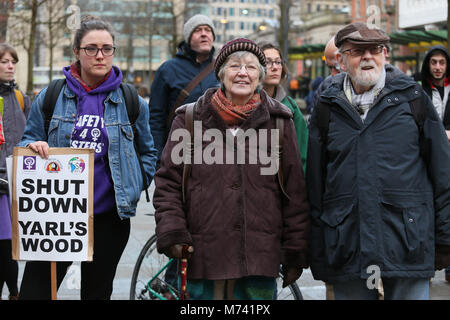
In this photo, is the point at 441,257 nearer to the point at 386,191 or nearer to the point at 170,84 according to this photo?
the point at 386,191

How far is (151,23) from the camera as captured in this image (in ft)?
161

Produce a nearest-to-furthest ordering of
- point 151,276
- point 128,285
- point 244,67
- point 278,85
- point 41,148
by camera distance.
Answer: point 244,67
point 41,148
point 151,276
point 278,85
point 128,285

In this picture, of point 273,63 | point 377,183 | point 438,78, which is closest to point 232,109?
point 377,183

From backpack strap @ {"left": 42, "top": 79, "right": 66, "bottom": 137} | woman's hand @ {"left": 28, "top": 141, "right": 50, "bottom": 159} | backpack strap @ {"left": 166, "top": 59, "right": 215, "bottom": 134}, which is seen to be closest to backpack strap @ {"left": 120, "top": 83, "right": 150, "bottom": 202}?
backpack strap @ {"left": 42, "top": 79, "right": 66, "bottom": 137}

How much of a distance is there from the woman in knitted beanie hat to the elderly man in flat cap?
15 cm

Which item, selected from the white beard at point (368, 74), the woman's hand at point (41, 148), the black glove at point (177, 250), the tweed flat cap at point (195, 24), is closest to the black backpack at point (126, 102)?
the woman's hand at point (41, 148)

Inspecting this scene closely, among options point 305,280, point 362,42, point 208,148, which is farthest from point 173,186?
point 305,280

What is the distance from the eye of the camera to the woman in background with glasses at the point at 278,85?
513 centimetres

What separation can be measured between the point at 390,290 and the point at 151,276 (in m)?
1.99

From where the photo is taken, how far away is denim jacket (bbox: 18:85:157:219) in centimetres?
432

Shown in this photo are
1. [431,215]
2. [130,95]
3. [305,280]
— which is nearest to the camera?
[431,215]

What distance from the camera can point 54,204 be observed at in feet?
14.0

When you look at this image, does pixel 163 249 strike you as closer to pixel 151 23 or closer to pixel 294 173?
pixel 294 173
